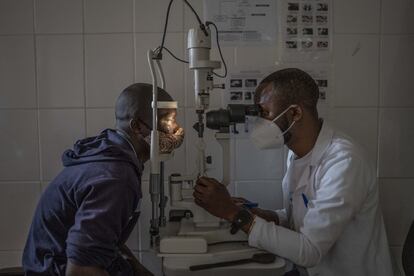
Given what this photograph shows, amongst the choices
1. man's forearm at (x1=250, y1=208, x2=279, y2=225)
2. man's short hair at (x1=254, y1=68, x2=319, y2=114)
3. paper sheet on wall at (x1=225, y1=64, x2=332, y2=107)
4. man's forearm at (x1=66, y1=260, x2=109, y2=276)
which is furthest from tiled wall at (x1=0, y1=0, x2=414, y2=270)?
man's forearm at (x1=66, y1=260, x2=109, y2=276)

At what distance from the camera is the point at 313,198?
4.26 feet

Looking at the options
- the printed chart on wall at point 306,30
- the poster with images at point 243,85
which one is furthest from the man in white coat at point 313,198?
the printed chart on wall at point 306,30

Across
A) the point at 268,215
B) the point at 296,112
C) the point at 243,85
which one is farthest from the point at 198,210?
the point at 243,85

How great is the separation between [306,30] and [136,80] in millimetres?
806

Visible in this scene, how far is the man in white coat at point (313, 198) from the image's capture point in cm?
118

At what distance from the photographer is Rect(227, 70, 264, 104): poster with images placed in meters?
1.66

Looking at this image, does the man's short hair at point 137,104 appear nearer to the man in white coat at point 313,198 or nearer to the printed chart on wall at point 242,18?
the man in white coat at point 313,198

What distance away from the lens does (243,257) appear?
3.72ft

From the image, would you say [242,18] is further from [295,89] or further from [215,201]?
[215,201]

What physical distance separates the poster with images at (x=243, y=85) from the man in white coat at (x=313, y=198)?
243 mm

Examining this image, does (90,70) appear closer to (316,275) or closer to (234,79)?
(234,79)

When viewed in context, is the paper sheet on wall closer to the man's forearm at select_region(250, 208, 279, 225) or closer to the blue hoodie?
the man's forearm at select_region(250, 208, 279, 225)

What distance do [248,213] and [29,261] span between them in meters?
0.73

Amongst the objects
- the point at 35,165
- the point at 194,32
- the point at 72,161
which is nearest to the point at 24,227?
the point at 35,165
